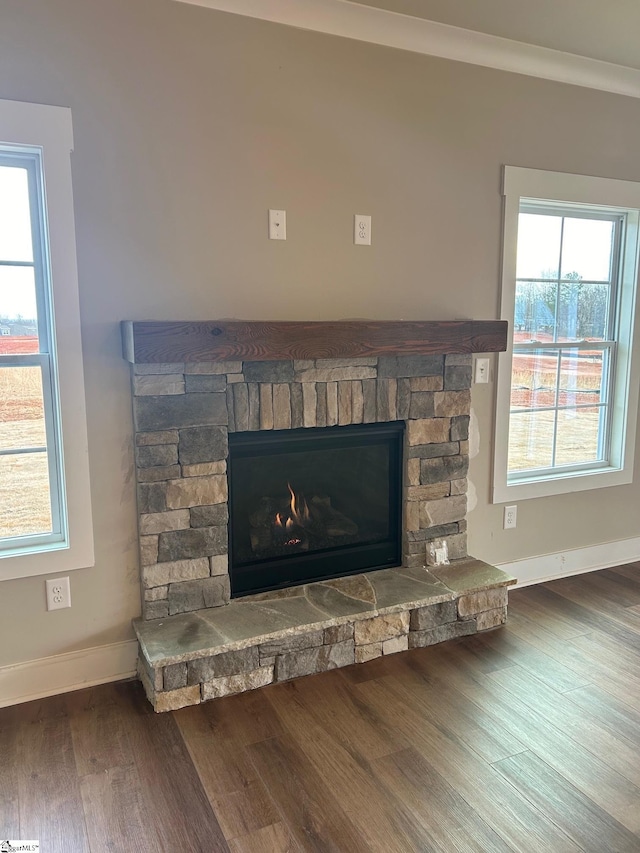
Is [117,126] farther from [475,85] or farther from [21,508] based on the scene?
[475,85]

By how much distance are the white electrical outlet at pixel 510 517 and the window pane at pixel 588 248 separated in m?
1.28

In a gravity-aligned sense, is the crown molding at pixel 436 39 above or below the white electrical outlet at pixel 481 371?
above

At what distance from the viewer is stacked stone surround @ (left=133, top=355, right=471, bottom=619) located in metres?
2.41

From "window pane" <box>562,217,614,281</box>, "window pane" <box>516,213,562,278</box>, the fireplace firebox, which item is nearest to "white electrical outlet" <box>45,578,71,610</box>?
the fireplace firebox

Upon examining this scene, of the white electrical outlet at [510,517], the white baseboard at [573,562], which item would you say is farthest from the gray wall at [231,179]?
the white baseboard at [573,562]

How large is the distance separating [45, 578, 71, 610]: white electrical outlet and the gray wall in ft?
0.13

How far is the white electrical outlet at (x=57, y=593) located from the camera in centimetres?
238

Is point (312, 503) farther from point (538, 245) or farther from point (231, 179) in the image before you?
point (538, 245)

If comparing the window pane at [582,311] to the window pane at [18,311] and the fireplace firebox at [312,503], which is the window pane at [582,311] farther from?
the window pane at [18,311]

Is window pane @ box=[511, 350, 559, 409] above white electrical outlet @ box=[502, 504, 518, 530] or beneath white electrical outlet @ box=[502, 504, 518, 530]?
above

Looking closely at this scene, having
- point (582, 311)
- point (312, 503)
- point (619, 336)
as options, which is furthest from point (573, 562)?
point (312, 503)

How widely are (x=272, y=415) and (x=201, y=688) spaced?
1.08 meters

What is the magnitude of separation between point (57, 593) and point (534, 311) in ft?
8.62

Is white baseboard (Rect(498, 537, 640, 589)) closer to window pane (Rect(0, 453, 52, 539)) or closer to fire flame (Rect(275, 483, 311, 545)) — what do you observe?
fire flame (Rect(275, 483, 311, 545))
